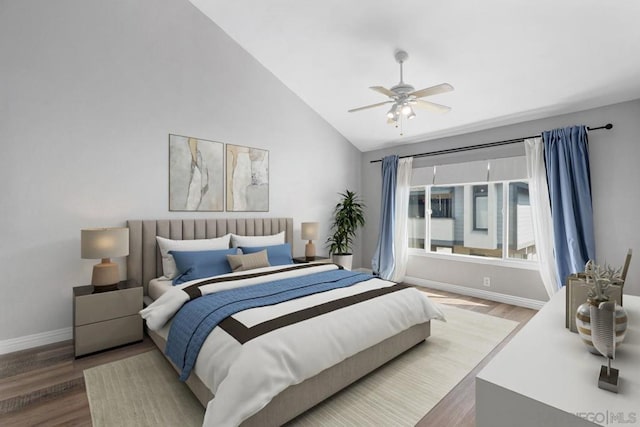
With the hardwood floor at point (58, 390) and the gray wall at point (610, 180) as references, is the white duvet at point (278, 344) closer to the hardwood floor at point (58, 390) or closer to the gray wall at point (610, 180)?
the hardwood floor at point (58, 390)

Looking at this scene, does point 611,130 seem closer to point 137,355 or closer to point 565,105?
point 565,105

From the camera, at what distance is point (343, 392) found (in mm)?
2129

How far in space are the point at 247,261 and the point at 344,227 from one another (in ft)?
7.58

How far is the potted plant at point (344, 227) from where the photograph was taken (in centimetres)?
514

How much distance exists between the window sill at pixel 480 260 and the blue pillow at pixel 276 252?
2442mm

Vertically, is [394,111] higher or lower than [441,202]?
higher

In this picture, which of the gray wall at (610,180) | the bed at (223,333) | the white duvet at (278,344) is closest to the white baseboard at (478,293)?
the gray wall at (610,180)

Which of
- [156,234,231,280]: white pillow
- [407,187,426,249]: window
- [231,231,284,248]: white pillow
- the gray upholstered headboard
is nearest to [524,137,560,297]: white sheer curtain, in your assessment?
[407,187,426,249]: window

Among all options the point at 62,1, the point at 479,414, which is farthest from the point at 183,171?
the point at 479,414

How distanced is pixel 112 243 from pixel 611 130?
17.7 ft

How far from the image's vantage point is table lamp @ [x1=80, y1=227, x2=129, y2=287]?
271 cm

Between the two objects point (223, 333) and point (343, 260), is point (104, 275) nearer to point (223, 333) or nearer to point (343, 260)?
point (223, 333)

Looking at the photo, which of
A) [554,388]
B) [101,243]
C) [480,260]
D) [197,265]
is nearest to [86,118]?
[101,243]

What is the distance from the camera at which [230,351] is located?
1.73m
